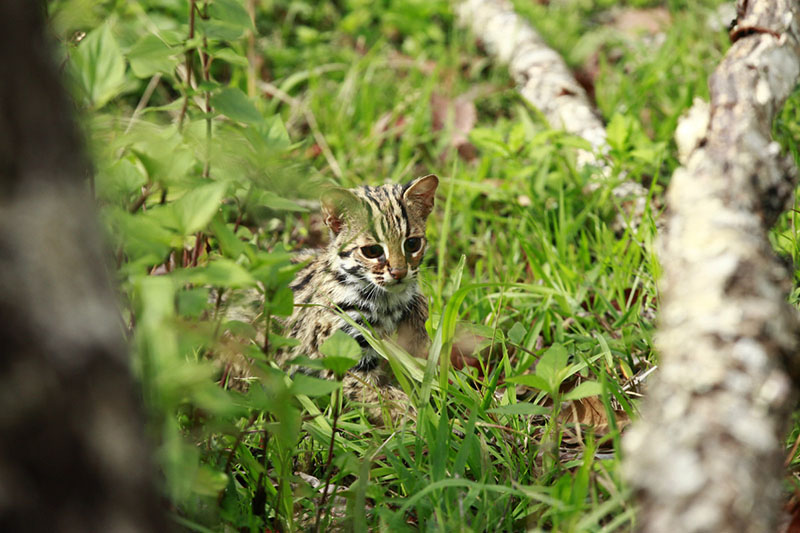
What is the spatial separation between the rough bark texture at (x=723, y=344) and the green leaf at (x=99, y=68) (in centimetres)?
170

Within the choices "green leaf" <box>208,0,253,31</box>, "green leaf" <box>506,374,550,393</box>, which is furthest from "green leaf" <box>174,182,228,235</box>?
"green leaf" <box>506,374,550,393</box>

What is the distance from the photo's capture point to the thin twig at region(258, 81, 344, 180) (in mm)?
5364

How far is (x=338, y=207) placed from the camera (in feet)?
13.1

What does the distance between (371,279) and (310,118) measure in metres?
2.32

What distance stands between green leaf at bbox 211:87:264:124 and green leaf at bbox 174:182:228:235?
61 centimetres

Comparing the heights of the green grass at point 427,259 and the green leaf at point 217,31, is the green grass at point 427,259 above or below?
below

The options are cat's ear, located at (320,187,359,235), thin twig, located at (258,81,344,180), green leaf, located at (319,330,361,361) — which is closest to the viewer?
green leaf, located at (319,330,361,361)

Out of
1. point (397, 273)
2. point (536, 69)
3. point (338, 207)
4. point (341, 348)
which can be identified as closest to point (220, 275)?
point (341, 348)

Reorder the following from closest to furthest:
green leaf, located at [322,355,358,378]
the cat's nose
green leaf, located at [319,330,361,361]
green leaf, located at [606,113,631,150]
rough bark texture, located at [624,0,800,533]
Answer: rough bark texture, located at [624,0,800,533] < green leaf, located at [322,355,358,378] < green leaf, located at [319,330,361,361] < the cat's nose < green leaf, located at [606,113,631,150]

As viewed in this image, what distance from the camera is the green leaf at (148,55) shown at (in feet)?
7.54

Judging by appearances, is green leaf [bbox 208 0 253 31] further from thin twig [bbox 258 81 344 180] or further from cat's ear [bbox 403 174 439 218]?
thin twig [bbox 258 81 344 180]

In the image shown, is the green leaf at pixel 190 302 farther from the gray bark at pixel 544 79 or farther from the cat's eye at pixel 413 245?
the gray bark at pixel 544 79

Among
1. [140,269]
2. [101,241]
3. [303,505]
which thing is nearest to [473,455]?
[303,505]

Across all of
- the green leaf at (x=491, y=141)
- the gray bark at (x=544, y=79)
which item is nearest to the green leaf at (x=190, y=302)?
the gray bark at (x=544, y=79)
